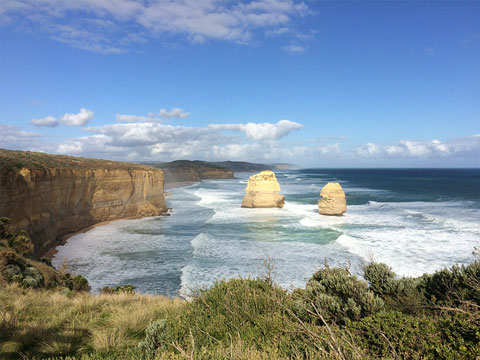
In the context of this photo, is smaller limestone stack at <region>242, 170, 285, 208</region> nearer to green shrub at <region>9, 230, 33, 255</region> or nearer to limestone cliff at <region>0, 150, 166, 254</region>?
limestone cliff at <region>0, 150, 166, 254</region>

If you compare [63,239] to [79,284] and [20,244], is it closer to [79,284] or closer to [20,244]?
[20,244]

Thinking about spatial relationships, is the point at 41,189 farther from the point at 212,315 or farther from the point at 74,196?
the point at 212,315

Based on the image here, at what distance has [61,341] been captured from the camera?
5.60m

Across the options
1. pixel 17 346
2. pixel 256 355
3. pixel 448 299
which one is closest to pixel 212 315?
pixel 256 355

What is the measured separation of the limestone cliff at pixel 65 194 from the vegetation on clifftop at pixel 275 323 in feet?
41.9

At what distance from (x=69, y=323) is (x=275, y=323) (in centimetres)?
475

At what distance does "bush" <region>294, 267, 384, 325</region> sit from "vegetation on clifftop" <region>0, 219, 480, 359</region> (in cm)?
2

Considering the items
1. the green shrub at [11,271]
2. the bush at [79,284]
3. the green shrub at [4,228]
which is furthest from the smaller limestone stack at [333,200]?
the green shrub at [11,271]

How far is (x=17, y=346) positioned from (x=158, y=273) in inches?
460

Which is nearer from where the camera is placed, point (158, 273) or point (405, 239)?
point (158, 273)

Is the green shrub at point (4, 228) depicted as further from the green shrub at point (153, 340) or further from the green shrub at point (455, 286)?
the green shrub at point (455, 286)

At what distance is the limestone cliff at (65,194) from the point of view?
18.1 m

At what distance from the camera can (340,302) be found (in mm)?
5691

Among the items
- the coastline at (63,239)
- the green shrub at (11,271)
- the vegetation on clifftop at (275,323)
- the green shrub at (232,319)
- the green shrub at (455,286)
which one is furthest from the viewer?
the coastline at (63,239)
